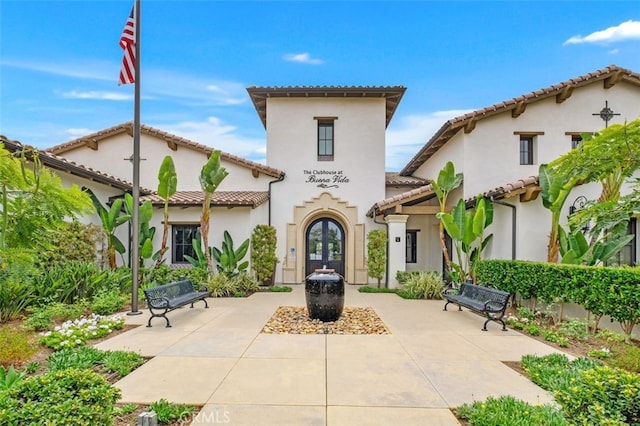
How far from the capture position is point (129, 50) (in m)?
9.12

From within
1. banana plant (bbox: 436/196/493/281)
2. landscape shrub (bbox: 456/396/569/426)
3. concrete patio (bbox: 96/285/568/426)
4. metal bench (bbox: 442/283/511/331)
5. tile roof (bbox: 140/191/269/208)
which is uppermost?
tile roof (bbox: 140/191/269/208)

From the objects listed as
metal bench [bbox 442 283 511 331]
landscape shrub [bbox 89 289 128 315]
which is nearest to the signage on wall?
metal bench [bbox 442 283 511 331]

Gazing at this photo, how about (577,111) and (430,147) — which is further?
(430,147)

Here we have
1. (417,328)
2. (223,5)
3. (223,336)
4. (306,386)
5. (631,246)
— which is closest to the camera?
(306,386)

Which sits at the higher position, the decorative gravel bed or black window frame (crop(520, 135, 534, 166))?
black window frame (crop(520, 135, 534, 166))

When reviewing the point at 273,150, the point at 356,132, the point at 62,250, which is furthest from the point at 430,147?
the point at 62,250

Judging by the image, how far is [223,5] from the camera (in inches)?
520

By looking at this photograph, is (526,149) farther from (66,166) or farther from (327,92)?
(66,166)

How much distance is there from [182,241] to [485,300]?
39.4ft

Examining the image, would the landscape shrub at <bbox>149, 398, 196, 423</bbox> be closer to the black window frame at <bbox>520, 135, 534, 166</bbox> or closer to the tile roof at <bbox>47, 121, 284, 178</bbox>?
the tile roof at <bbox>47, 121, 284, 178</bbox>

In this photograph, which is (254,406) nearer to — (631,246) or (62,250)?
(62,250)

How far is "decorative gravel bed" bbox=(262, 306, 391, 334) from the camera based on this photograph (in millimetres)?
7832

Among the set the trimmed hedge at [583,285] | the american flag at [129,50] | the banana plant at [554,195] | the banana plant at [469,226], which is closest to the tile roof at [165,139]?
the american flag at [129,50]

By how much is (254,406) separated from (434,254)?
1370cm
